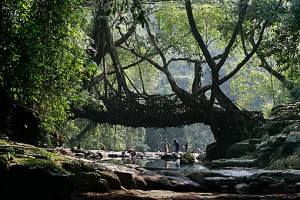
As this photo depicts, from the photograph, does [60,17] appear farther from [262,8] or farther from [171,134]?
[171,134]

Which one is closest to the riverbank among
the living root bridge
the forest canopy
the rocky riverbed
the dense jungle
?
the rocky riverbed

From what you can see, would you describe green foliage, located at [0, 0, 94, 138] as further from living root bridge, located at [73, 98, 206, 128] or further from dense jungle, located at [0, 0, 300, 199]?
living root bridge, located at [73, 98, 206, 128]

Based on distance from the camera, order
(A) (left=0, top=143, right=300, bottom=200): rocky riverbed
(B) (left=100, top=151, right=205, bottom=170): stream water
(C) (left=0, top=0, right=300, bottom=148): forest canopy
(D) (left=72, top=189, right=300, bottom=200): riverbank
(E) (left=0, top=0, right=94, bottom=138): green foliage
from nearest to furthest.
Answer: (A) (left=0, top=143, right=300, bottom=200): rocky riverbed
(D) (left=72, top=189, right=300, bottom=200): riverbank
(E) (left=0, top=0, right=94, bottom=138): green foliage
(C) (left=0, top=0, right=300, bottom=148): forest canopy
(B) (left=100, top=151, right=205, bottom=170): stream water

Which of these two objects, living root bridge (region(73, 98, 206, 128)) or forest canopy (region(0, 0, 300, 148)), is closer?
forest canopy (region(0, 0, 300, 148))

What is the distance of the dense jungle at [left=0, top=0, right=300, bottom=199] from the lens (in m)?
7.07

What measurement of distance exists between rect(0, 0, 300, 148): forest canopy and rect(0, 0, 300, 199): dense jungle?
27 millimetres

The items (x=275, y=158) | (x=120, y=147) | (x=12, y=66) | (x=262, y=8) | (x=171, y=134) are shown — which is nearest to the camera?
(x=12, y=66)

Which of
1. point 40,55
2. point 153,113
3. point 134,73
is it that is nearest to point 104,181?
point 40,55

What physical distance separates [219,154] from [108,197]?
12464 mm

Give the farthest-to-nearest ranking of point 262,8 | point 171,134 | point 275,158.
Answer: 1. point 171,134
2. point 262,8
3. point 275,158

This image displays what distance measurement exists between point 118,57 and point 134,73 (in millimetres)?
9991

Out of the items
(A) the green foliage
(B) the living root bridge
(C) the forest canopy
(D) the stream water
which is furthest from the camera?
(B) the living root bridge

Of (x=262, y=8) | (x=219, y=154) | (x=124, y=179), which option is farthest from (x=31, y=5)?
(x=219, y=154)

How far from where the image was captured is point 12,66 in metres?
6.82
